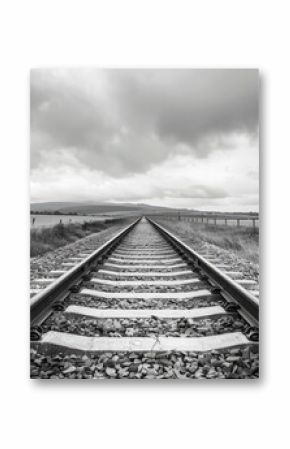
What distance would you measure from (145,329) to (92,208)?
1540mm

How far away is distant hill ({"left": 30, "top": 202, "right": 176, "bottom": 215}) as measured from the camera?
355 centimetres

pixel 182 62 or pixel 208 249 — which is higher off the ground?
pixel 182 62

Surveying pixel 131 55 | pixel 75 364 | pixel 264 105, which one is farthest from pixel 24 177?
pixel 264 105

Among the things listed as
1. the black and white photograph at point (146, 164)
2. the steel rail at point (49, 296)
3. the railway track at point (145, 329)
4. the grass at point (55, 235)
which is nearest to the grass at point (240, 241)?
the black and white photograph at point (146, 164)

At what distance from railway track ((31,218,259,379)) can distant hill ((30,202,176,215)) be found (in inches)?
27.9

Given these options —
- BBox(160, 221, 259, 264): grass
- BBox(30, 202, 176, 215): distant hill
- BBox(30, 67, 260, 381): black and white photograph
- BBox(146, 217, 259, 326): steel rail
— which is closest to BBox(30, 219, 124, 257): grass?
BBox(30, 67, 260, 381): black and white photograph

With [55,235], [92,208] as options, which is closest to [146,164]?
[92,208]

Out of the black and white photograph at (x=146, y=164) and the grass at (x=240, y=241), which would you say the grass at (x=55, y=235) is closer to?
the black and white photograph at (x=146, y=164)

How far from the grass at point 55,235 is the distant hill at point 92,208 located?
0.82ft

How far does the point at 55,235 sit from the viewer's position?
18.4 feet
